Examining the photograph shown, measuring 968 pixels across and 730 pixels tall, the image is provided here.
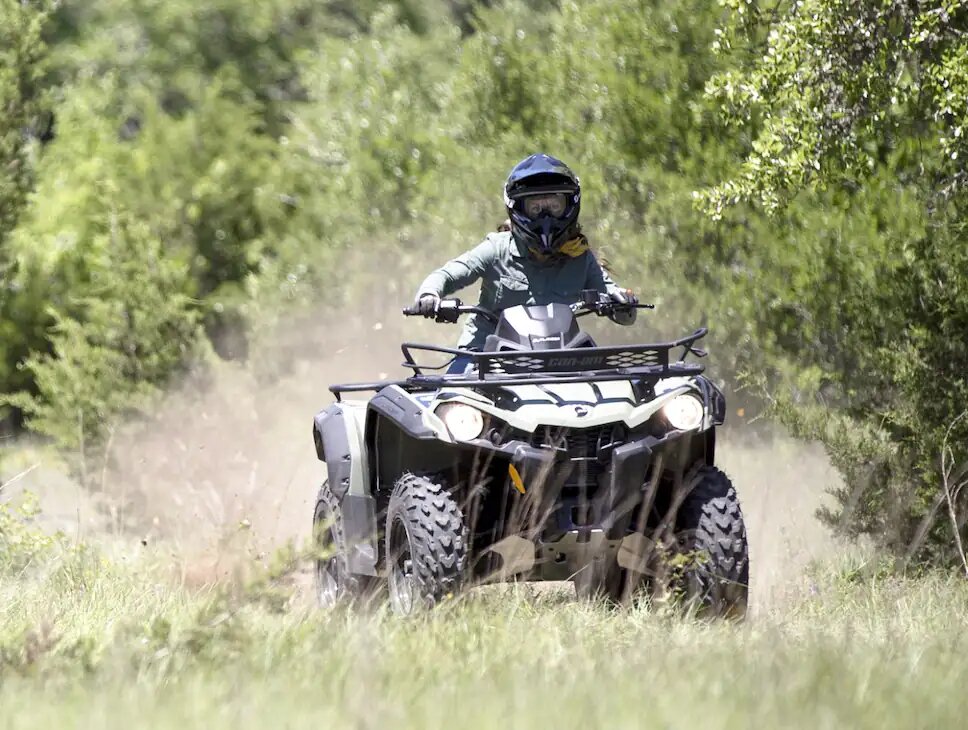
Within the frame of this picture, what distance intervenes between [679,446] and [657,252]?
10700mm

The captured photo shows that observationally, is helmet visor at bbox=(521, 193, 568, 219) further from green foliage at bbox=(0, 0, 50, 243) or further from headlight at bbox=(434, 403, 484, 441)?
green foliage at bbox=(0, 0, 50, 243)

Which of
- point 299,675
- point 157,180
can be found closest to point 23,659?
point 299,675

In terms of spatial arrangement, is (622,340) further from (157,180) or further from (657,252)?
(157,180)

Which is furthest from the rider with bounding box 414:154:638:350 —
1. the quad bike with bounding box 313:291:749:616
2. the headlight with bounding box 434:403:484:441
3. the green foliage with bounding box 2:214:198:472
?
the green foliage with bounding box 2:214:198:472

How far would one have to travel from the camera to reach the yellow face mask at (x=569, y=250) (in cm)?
855

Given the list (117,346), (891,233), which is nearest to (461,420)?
(891,233)

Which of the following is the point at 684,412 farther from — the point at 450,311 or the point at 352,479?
the point at 352,479

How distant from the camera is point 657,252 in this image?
1806 centimetres

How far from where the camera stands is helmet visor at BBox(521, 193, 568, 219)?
8.43 meters

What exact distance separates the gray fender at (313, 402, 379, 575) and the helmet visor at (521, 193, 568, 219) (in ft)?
4.21

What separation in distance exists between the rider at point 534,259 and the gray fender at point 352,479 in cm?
74

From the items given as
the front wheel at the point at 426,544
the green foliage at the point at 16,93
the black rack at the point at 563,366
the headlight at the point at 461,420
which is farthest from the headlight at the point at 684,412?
the green foliage at the point at 16,93

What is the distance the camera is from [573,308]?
27.8ft

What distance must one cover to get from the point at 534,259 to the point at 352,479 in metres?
1.46
